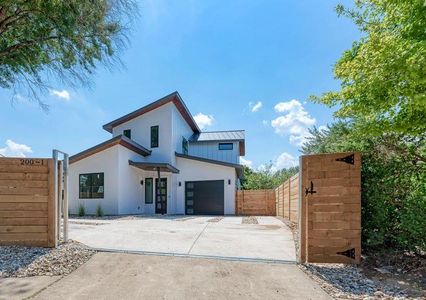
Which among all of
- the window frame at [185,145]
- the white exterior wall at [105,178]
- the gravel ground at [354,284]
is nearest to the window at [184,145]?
the window frame at [185,145]

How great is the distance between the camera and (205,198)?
19.0 m

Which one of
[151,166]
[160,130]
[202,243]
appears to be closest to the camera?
[202,243]

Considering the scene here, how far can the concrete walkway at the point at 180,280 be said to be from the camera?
380 centimetres

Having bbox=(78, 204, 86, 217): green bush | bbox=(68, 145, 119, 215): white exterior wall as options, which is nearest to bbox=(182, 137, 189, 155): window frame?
bbox=(68, 145, 119, 215): white exterior wall

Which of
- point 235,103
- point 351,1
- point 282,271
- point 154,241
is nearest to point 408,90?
point 351,1

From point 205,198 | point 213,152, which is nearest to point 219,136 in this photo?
point 213,152

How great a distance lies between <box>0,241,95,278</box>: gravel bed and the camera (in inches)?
178

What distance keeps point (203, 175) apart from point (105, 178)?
5963 millimetres

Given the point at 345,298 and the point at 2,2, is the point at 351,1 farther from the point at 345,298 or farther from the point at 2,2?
the point at 2,2

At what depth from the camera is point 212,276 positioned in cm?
447

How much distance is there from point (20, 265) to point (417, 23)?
22.3ft

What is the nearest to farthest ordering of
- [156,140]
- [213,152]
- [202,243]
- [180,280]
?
[180,280] < [202,243] < [156,140] < [213,152]

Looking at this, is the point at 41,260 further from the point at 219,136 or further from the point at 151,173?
the point at 219,136

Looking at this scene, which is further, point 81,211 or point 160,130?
point 160,130
